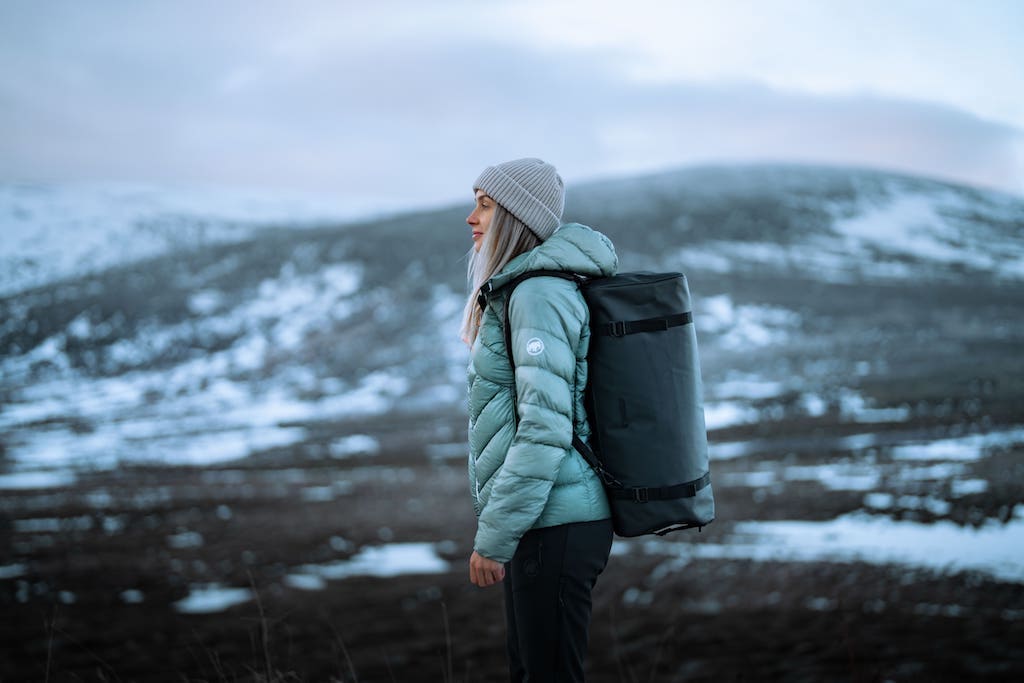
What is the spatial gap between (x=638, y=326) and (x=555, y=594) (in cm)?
75

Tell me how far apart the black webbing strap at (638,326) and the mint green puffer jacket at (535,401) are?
6 centimetres

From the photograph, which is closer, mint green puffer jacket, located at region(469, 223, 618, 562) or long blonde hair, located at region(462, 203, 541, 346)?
mint green puffer jacket, located at region(469, 223, 618, 562)

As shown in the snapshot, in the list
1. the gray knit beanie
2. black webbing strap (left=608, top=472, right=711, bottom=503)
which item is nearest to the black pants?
black webbing strap (left=608, top=472, right=711, bottom=503)

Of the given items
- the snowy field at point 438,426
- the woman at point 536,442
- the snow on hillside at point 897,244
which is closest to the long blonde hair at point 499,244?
the woman at point 536,442

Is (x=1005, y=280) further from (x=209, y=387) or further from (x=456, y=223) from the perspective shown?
(x=209, y=387)

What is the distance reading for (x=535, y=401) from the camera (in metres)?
2.15

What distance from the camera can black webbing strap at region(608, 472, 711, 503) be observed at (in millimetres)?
2250

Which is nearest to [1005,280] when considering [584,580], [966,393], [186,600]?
[966,393]

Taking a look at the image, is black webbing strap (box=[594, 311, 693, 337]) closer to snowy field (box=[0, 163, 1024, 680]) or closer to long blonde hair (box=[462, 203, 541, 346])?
long blonde hair (box=[462, 203, 541, 346])

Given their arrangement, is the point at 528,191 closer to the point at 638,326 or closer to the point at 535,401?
the point at 638,326

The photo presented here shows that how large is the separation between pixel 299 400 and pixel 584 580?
26983 mm

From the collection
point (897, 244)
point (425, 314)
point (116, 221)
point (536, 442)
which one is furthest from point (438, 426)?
point (116, 221)

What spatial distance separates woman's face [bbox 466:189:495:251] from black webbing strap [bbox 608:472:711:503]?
0.84m

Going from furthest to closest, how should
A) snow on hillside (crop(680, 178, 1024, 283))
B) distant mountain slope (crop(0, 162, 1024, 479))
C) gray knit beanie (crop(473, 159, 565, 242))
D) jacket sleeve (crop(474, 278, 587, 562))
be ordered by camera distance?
snow on hillside (crop(680, 178, 1024, 283)), distant mountain slope (crop(0, 162, 1024, 479)), gray knit beanie (crop(473, 159, 565, 242)), jacket sleeve (crop(474, 278, 587, 562))
